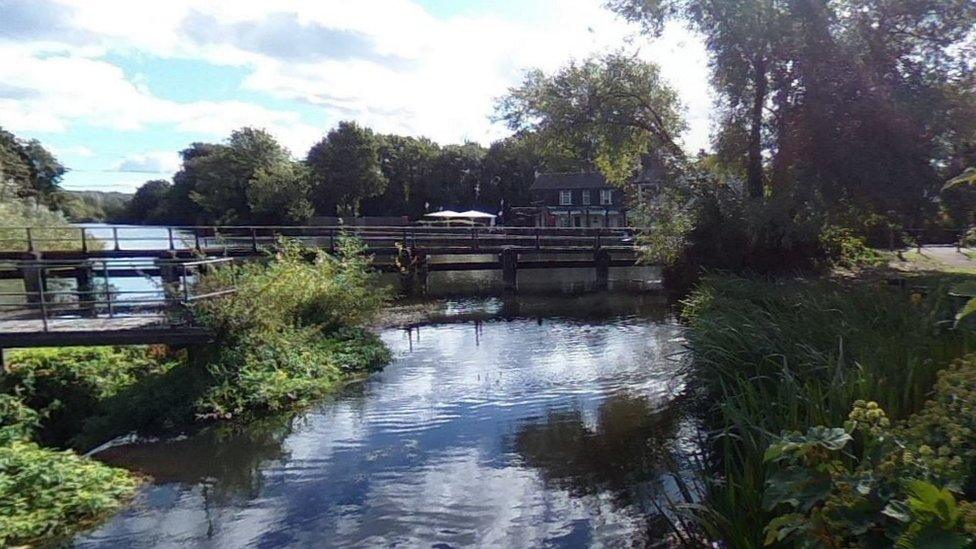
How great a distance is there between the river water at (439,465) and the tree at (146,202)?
9806cm

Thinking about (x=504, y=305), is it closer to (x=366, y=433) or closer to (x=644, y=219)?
(x=644, y=219)

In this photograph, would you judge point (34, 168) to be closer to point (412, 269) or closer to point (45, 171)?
point (45, 171)

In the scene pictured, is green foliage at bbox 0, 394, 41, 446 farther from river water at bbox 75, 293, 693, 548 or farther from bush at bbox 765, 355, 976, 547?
bush at bbox 765, 355, 976, 547

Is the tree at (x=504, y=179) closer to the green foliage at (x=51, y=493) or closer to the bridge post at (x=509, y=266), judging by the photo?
the bridge post at (x=509, y=266)

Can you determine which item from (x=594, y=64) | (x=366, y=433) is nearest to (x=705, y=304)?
(x=366, y=433)

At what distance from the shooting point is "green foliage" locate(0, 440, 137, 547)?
5512 millimetres

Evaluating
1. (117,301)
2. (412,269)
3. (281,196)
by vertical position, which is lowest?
(412,269)

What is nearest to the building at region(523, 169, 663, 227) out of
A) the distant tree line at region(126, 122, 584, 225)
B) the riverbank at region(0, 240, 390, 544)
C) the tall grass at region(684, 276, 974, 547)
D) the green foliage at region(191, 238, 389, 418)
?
the distant tree line at region(126, 122, 584, 225)

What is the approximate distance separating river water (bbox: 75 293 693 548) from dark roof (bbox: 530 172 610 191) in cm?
5129

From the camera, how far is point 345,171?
59031 mm

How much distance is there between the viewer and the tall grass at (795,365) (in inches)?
163

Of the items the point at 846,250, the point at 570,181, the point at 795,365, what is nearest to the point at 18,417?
the point at 795,365

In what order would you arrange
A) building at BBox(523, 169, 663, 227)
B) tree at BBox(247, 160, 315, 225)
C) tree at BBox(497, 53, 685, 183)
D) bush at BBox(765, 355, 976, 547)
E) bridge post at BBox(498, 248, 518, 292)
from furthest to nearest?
building at BBox(523, 169, 663, 227) < tree at BBox(247, 160, 315, 225) < bridge post at BBox(498, 248, 518, 292) < tree at BBox(497, 53, 685, 183) < bush at BBox(765, 355, 976, 547)

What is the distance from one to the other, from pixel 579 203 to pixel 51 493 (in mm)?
58806
